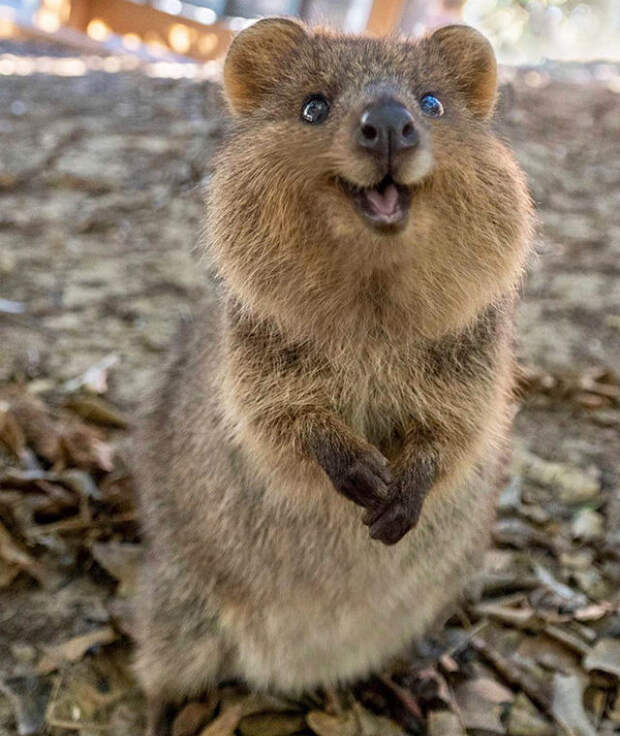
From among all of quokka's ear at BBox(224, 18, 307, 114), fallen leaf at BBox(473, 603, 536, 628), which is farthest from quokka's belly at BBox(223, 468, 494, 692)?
quokka's ear at BBox(224, 18, 307, 114)

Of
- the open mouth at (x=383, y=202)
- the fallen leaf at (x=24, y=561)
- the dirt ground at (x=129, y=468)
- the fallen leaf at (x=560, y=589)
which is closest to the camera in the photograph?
the open mouth at (x=383, y=202)

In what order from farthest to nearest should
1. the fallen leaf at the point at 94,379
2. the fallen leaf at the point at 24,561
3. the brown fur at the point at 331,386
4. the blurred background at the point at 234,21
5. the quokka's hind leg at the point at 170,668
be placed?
the blurred background at the point at 234,21 → the fallen leaf at the point at 94,379 → the fallen leaf at the point at 24,561 → the quokka's hind leg at the point at 170,668 → the brown fur at the point at 331,386

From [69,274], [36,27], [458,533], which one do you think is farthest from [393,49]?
[36,27]

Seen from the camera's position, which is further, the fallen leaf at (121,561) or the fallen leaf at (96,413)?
the fallen leaf at (96,413)

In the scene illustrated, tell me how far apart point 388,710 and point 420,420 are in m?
1.15

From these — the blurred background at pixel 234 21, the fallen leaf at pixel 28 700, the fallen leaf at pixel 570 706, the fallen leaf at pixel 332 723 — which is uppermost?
the blurred background at pixel 234 21

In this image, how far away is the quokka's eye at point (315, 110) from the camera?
7.48 ft

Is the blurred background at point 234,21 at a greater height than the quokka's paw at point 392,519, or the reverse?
the blurred background at point 234,21

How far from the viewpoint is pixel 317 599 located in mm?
2709

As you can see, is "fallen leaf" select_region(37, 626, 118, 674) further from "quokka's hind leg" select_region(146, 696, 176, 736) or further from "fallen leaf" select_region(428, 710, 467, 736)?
"fallen leaf" select_region(428, 710, 467, 736)

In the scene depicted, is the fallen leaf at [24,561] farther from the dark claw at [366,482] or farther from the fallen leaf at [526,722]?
the fallen leaf at [526,722]

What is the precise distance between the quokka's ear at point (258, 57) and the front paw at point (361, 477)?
108 centimetres

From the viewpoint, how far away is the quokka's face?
79.7 inches

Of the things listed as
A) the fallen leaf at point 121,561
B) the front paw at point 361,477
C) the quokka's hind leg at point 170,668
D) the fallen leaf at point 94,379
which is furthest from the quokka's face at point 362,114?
the fallen leaf at point 94,379
